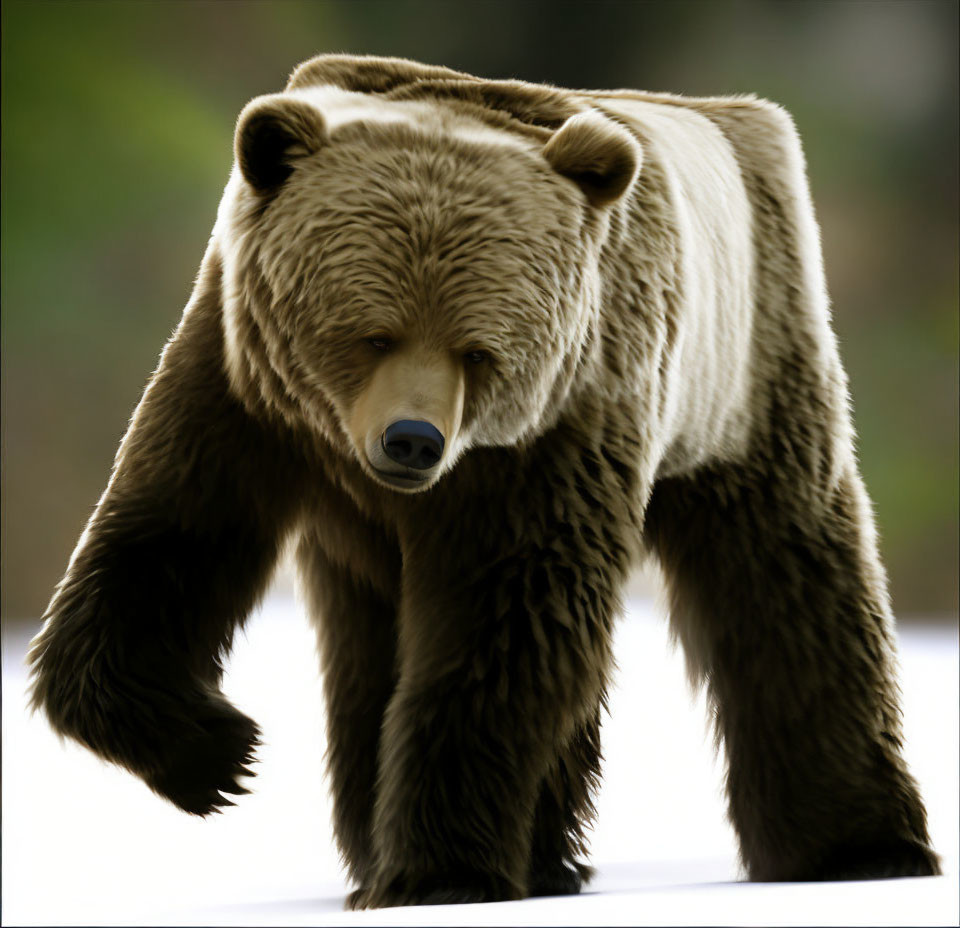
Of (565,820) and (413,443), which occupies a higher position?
(413,443)

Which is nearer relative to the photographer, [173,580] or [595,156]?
[595,156]

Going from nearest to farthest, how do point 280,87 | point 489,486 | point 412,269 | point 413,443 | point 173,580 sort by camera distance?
point 413,443 < point 412,269 < point 489,486 < point 173,580 < point 280,87

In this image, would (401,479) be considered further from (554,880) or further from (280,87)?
(280,87)

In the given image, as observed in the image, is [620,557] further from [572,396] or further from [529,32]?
[529,32]

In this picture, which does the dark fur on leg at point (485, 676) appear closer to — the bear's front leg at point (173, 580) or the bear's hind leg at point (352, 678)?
the bear's front leg at point (173, 580)

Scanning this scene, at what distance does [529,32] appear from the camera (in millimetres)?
5746

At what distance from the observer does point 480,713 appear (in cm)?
257

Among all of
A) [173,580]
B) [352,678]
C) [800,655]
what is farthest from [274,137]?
[800,655]

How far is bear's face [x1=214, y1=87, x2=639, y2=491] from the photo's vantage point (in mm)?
2326

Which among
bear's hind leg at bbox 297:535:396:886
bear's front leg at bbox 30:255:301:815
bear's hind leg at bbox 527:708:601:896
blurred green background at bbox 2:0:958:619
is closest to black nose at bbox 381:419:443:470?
bear's front leg at bbox 30:255:301:815

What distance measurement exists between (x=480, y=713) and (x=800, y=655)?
36.7 inches

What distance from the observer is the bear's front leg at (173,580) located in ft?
8.68

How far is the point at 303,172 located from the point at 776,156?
53.0 inches

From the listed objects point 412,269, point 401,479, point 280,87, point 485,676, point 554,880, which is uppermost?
point 280,87
